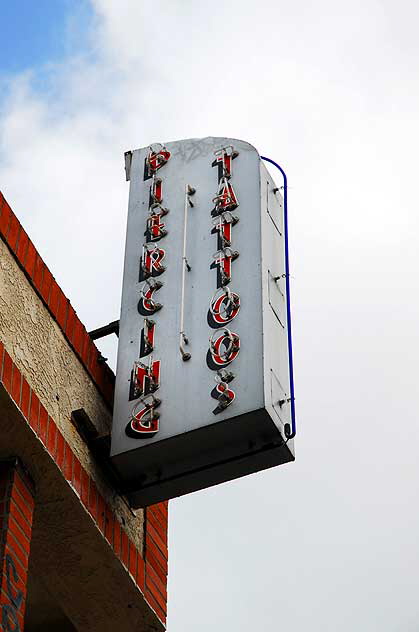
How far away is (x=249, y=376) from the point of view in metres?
7.92

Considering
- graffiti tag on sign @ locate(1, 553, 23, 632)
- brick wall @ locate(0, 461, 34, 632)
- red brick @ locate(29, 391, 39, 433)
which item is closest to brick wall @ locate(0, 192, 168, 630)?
red brick @ locate(29, 391, 39, 433)

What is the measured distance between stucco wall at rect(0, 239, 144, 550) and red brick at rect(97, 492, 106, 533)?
0.10 m

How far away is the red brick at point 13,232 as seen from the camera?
7320mm

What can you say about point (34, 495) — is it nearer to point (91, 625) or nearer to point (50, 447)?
point (50, 447)

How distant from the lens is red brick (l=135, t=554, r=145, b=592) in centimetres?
774

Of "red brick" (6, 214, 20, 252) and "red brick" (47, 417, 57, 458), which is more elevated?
"red brick" (6, 214, 20, 252)

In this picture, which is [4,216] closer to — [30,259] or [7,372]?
[30,259]

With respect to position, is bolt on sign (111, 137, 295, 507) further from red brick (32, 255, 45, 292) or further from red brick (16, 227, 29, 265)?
red brick (16, 227, 29, 265)

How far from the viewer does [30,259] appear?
7566mm

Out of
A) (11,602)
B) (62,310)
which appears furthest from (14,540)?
(62,310)

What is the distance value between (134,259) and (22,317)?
6.85ft

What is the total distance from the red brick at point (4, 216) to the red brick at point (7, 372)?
0.87m

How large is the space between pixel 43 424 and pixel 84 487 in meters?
0.61

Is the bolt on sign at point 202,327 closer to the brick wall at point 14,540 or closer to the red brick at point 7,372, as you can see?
the brick wall at point 14,540
